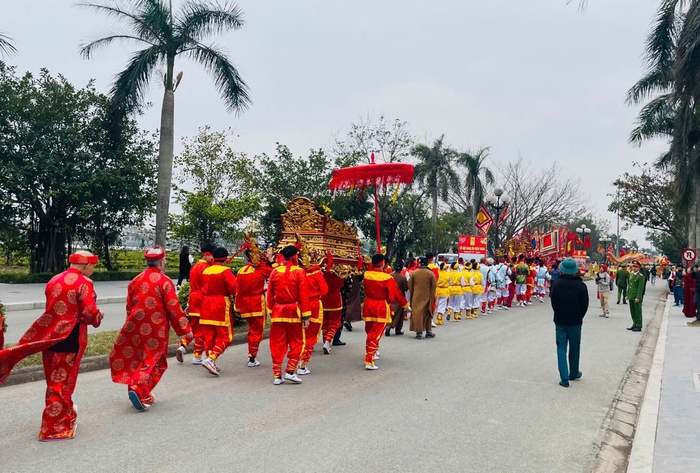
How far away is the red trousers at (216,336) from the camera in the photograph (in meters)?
7.45

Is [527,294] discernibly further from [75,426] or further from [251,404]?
[75,426]

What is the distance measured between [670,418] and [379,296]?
3.97 m

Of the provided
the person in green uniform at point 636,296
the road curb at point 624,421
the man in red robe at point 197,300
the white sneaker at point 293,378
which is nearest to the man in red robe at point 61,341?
the white sneaker at point 293,378

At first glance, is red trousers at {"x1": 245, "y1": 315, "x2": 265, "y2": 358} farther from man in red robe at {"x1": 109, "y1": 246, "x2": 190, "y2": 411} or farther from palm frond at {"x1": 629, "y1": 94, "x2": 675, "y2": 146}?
palm frond at {"x1": 629, "y1": 94, "x2": 675, "y2": 146}

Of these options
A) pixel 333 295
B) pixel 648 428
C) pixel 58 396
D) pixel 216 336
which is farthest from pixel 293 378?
pixel 648 428

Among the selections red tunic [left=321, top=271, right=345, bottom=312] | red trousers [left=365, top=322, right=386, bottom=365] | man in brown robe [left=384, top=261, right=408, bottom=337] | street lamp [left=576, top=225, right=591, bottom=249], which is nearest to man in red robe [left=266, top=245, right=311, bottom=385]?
red trousers [left=365, top=322, right=386, bottom=365]

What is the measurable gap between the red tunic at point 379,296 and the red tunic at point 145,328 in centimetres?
315

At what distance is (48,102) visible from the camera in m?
20.1

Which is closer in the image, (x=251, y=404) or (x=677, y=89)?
(x=251, y=404)

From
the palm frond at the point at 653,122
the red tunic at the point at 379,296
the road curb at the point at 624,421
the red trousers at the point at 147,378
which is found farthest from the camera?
the palm frond at the point at 653,122

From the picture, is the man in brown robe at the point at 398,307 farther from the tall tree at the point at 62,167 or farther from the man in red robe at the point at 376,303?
the tall tree at the point at 62,167

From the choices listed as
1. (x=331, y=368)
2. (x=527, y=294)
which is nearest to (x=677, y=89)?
(x=527, y=294)

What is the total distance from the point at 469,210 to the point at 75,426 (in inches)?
1185

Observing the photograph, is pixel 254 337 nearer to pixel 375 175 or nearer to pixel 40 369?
Answer: pixel 40 369
